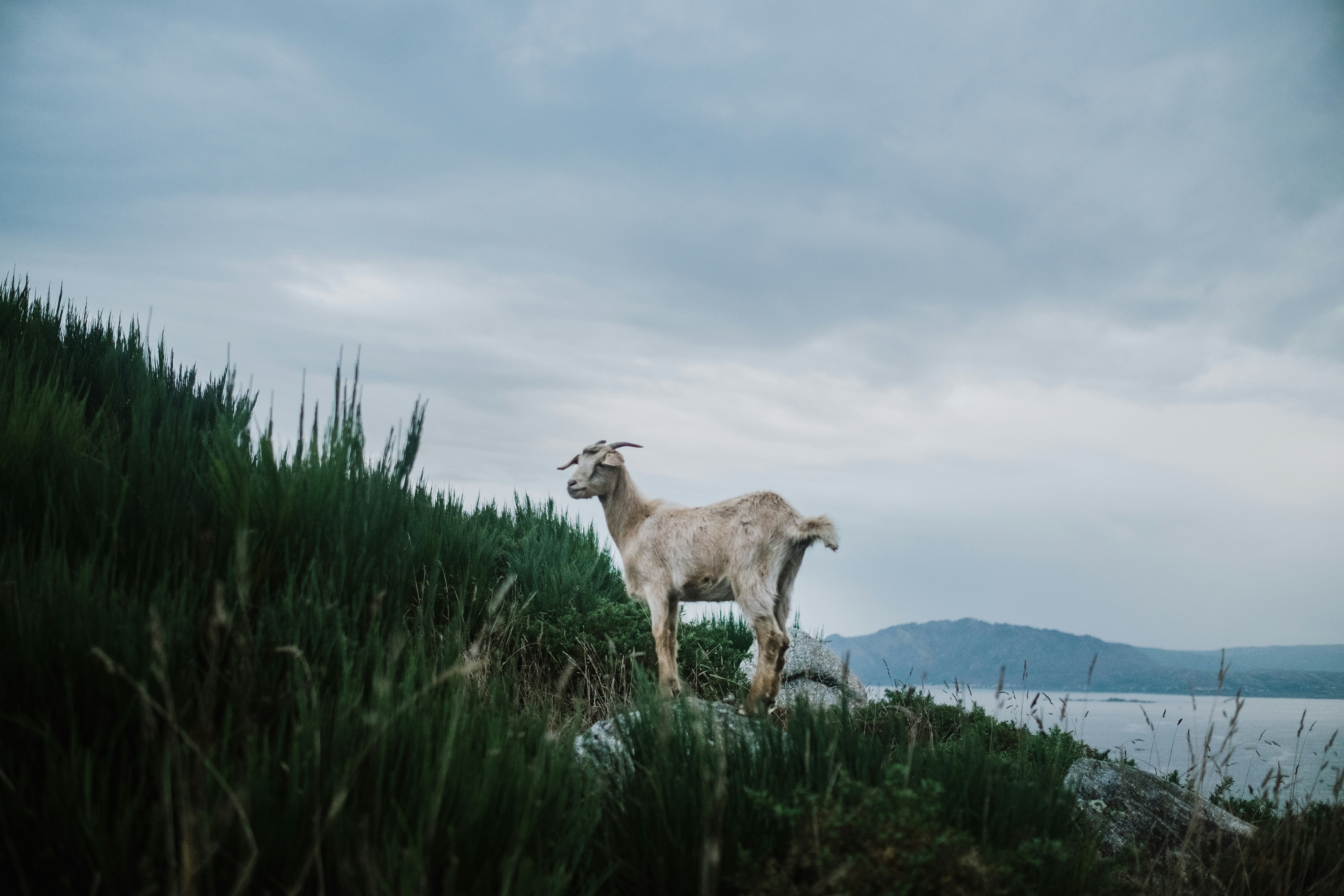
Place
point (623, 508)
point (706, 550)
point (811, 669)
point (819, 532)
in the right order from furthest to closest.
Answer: point (811, 669) → point (623, 508) → point (706, 550) → point (819, 532)

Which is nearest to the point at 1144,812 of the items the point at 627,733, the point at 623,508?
the point at 627,733

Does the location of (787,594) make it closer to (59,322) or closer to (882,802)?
(882,802)

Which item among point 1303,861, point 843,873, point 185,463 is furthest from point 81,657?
point 1303,861

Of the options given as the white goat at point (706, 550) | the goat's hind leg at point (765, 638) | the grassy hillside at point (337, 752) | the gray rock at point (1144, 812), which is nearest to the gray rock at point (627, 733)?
the grassy hillside at point (337, 752)

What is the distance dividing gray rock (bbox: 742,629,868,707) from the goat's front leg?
254 centimetres

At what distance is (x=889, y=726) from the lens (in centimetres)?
540

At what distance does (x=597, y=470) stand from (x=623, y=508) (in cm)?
52

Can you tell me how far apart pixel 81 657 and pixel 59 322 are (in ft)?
31.2

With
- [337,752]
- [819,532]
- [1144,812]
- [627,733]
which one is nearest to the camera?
[337,752]

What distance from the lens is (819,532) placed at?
291 inches

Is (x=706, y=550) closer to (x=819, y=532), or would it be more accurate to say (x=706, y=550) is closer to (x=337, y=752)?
(x=819, y=532)

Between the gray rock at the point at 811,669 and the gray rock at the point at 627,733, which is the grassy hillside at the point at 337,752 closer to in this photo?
the gray rock at the point at 627,733

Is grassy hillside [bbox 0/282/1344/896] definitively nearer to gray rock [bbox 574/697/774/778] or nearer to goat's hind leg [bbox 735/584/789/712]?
gray rock [bbox 574/697/774/778]

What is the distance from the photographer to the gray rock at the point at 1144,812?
6.36 m
